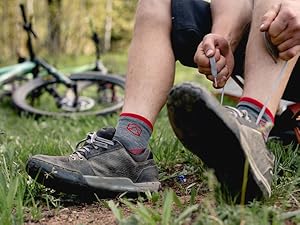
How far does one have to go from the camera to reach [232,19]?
1822 millimetres

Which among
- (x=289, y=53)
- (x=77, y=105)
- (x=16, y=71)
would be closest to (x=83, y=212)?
(x=289, y=53)

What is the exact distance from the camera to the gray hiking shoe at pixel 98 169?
59.4 inches

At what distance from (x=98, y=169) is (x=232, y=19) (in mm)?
669

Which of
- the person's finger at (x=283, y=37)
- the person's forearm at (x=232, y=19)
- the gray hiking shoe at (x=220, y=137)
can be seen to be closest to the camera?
the gray hiking shoe at (x=220, y=137)

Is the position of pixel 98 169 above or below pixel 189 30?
below

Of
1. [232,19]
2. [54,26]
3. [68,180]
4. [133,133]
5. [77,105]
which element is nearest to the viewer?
[68,180]

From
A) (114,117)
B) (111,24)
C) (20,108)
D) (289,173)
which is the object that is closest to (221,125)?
(289,173)

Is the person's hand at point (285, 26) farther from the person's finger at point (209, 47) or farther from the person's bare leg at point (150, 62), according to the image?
the person's bare leg at point (150, 62)

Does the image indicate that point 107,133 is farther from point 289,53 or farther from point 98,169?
point 289,53

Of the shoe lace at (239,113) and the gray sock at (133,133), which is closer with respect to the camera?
the shoe lace at (239,113)

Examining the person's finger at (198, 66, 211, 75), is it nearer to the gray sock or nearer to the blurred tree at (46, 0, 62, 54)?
the gray sock

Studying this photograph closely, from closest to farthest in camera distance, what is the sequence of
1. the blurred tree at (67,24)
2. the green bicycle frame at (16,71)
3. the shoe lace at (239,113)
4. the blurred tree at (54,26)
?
the shoe lace at (239,113)
the green bicycle frame at (16,71)
the blurred tree at (54,26)
the blurred tree at (67,24)

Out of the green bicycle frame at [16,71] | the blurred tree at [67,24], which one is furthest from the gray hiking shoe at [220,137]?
the blurred tree at [67,24]

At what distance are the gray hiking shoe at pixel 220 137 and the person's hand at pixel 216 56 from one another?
0.29m
